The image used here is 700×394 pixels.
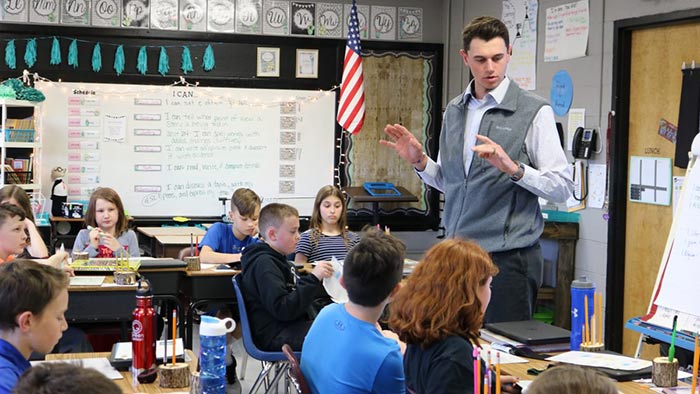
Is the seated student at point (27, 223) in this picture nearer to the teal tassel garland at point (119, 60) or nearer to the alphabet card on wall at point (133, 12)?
the teal tassel garland at point (119, 60)

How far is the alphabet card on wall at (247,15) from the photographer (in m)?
8.53

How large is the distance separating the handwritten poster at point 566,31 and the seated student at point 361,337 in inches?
166

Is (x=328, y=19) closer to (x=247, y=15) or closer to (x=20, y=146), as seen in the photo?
(x=247, y=15)

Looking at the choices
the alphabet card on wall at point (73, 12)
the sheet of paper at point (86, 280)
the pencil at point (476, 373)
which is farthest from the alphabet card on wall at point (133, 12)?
the pencil at point (476, 373)

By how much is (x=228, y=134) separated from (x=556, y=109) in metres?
3.02

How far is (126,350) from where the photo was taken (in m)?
3.16

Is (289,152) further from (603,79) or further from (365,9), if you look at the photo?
(603,79)

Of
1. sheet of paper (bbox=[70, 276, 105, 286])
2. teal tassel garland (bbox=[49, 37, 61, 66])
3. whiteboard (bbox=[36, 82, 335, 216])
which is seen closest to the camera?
sheet of paper (bbox=[70, 276, 105, 286])

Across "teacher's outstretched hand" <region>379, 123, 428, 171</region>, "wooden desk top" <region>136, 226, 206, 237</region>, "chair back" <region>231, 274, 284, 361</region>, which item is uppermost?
"teacher's outstretched hand" <region>379, 123, 428, 171</region>

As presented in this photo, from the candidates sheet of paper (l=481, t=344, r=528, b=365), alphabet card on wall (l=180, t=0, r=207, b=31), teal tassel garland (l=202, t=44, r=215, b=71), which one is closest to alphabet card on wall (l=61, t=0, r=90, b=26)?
alphabet card on wall (l=180, t=0, r=207, b=31)

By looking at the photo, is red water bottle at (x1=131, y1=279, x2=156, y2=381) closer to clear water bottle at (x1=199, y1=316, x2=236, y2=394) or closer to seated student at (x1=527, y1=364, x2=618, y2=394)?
clear water bottle at (x1=199, y1=316, x2=236, y2=394)

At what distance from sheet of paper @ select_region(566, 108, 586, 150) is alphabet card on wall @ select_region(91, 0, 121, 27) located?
3968 mm

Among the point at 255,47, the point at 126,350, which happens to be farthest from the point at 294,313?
the point at 255,47

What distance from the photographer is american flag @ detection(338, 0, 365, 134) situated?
27.2 ft
